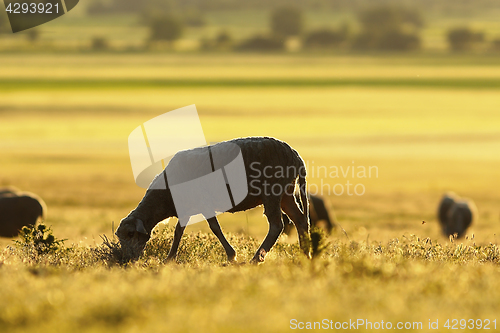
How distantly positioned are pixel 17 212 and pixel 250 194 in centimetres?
826

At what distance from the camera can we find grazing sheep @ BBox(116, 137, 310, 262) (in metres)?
8.29

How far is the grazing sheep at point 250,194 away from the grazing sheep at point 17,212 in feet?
22.6

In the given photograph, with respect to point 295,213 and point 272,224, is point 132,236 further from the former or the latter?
point 295,213

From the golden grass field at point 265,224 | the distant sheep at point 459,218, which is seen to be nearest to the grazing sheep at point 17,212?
the golden grass field at point 265,224

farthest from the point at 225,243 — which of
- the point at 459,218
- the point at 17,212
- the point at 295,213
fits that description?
the point at 459,218

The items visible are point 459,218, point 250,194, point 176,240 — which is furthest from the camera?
point 459,218

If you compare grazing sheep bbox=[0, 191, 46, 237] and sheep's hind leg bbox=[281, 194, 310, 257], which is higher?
sheep's hind leg bbox=[281, 194, 310, 257]

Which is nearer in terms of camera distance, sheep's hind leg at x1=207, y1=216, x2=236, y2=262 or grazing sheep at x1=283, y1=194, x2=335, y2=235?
sheep's hind leg at x1=207, y1=216, x2=236, y2=262

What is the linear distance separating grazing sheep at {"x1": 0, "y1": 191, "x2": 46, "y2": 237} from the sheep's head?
686 centimetres

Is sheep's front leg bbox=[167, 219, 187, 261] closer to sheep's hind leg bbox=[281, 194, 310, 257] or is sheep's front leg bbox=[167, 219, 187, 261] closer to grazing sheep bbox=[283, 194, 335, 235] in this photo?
sheep's hind leg bbox=[281, 194, 310, 257]

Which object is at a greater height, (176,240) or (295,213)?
(295,213)

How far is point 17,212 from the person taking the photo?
573 inches

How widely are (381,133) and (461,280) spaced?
42.8 meters

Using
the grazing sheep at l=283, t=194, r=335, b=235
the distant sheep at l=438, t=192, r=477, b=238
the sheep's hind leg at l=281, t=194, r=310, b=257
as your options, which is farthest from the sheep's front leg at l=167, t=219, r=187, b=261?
the distant sheep at l=438, t=192, r=477, b=238
